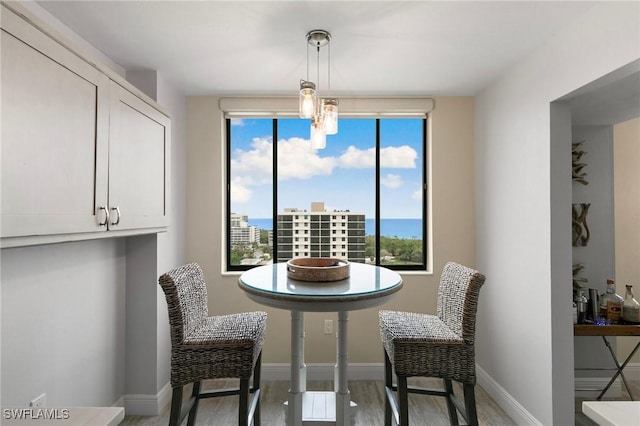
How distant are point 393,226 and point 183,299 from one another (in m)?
1.94

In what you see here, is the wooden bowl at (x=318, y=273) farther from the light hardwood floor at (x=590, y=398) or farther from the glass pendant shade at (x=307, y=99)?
the light hardwood floor at (x=590, y=398)

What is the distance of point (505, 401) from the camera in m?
2.35

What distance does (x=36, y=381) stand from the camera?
1.60m

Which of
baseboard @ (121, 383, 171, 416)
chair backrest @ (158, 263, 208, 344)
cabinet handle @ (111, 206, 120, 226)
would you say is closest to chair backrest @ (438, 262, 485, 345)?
chair backrest @ (158, 263, 208, 344)

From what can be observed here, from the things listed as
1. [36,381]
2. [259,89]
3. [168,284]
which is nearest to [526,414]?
[168,284]

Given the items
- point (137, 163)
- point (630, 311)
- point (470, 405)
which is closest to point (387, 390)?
point (470, 405)

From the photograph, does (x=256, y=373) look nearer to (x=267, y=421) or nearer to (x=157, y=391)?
(x=267, y=421)

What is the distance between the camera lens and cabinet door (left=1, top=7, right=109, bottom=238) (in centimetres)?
106

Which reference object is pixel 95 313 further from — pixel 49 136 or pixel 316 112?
pixel 316 112

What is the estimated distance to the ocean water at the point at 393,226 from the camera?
119 inches

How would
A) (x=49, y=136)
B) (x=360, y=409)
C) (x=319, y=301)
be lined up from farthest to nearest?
(x=360, y=409), (x=319, y=301), (x=49, y=136)

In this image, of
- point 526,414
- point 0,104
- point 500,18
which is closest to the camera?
point 0,104

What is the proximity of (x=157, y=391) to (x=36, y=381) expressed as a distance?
2.87 feet

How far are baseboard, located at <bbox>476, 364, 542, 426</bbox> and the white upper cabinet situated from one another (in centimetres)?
264
